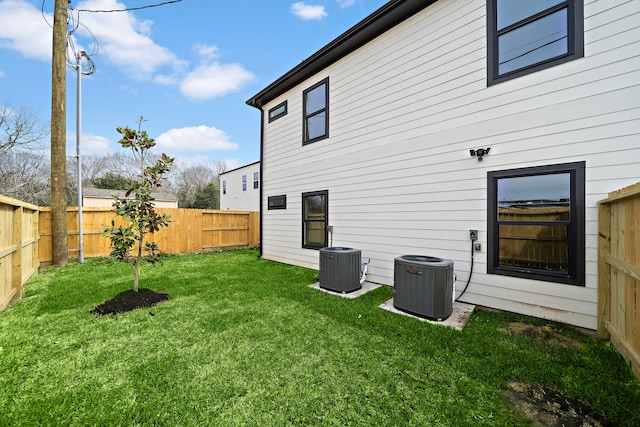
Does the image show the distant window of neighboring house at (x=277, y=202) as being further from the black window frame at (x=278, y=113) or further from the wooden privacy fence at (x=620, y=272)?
the wooden privacy fence at (x=620, y=272)

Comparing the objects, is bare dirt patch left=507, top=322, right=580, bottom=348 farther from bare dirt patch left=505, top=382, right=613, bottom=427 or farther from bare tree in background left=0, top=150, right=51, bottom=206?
bare tree in background left=0, top=150, right=51, bottom=206

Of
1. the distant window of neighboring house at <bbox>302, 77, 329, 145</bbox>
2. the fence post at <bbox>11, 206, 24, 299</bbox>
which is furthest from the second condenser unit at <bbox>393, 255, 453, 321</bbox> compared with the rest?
the fence post at <bbox>11, 206, 24, 299</bbox>

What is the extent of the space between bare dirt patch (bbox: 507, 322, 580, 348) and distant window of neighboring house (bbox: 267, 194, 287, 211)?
227 inches

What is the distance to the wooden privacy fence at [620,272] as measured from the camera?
6.99ft

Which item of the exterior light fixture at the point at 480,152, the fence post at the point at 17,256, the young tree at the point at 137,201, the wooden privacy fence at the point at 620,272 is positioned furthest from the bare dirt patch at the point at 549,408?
the fence post at the point at 17,256

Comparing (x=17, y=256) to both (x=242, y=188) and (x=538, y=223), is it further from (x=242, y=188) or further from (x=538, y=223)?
(x=242, y=188)

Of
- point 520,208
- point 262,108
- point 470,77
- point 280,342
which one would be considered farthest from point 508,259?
point 262,108

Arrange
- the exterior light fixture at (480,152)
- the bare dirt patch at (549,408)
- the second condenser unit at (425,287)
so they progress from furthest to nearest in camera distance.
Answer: the exterior light fixture at (480,152) < the second condenser unit at (425,287) < the bare dirt patch at (549,408)

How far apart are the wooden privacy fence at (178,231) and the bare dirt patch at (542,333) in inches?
340

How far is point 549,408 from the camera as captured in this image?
1.82m

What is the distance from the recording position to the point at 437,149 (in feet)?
14.0

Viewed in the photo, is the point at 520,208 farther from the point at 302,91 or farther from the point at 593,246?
the point at 302,91

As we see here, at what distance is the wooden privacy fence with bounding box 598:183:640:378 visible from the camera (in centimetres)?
213

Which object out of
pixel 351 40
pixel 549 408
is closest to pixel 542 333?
pixel 549 408
